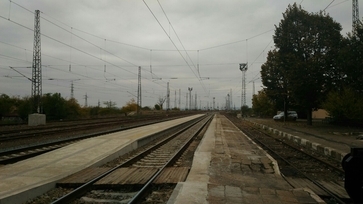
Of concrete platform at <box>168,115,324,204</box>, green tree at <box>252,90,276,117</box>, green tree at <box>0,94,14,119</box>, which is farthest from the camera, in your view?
green tree at <box>252,90,276,117</box>

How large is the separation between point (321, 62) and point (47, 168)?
30.6m

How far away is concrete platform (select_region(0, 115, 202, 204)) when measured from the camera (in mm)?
6875

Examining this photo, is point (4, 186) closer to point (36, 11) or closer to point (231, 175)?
point (231, 175)

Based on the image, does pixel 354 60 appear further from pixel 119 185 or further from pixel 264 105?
pixel 264 105

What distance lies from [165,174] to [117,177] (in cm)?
142

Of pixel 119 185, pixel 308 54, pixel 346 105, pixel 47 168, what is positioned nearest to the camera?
pixel 119 185

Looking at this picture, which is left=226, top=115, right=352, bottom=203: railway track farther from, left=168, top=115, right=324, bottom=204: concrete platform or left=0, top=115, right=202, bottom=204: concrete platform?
left=0, top=115, right=202, bottom=204: concrete platform

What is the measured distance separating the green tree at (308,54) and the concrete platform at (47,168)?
24386mm

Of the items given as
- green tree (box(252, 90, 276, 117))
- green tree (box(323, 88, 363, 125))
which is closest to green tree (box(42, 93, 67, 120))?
green tree (box(252, 90, 276, 117))

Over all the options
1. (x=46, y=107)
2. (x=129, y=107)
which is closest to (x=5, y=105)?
(x=46, y=107)

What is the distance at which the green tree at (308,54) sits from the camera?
109 feet

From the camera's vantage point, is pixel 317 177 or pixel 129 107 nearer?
pixel 317 177

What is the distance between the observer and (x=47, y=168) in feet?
31.2

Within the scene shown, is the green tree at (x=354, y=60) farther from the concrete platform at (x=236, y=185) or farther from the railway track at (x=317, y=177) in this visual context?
the concrete platform at (x=236, y=185)
